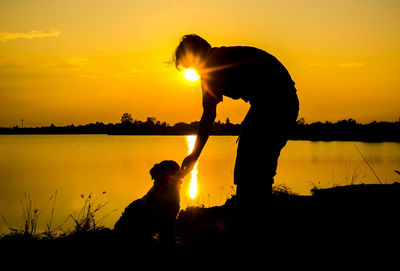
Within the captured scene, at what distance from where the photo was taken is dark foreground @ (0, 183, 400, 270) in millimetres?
3771

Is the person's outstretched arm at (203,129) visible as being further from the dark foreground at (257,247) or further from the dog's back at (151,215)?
the dog's back at (151,215)

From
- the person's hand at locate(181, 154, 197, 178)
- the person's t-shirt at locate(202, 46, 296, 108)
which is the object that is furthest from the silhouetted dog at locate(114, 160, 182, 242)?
the person's t-shirt at locate(202, 46, 296, 108)

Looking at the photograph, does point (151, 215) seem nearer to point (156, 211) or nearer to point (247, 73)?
point (156, 211)

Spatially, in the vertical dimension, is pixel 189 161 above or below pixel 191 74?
below

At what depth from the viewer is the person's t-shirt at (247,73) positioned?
355 centimetres

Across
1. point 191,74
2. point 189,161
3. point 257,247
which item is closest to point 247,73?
point 191,74

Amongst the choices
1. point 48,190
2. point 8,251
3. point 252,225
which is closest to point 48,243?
point 8,251

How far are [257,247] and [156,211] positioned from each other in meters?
1.73

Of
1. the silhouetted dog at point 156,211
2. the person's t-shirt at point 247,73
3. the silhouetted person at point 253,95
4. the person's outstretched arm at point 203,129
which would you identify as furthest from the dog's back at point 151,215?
the person's t-shirt at point 247,73

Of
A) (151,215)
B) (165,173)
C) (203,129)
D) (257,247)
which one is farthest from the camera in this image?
(165,173)

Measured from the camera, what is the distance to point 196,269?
3.95 m

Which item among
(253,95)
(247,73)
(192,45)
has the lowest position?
(253,95)

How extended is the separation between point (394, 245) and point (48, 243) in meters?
4.75

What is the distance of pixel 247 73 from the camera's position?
357 cm
